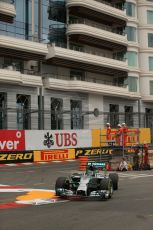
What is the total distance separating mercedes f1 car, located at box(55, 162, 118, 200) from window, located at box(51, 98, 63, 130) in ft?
90.4

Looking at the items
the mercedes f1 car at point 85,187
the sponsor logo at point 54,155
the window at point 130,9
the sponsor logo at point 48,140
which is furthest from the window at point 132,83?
the mercedes f1 car at point 85,187

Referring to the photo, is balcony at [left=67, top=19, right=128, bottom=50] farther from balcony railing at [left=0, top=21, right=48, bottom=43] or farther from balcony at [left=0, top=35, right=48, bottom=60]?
balcony at [left=0, top=35, right=48, bottom=60]

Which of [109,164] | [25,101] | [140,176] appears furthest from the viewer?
[25,101]

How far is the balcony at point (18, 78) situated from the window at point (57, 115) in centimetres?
346

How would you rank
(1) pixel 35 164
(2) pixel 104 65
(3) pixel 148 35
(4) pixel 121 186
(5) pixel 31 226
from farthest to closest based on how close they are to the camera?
(3) pixel 148 35
(2) pixel 104 65
(1) pixel 35 164
(4) pixel 121 186
(5) pixel 31 226

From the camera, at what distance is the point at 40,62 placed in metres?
45.9

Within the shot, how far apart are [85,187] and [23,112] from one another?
89.5ft

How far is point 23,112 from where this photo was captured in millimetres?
39656

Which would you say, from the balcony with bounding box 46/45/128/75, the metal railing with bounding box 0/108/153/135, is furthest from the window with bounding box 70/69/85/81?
the metal railing with bounding box 0/108/153/135

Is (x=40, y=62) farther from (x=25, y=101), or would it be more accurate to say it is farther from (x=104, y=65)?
(x=104, y=65)

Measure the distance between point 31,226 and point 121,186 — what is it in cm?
890

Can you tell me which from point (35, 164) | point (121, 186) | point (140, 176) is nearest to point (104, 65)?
point (35, 164)

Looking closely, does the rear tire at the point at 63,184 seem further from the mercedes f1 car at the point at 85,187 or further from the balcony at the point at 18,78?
the balcony at the point at 18,78

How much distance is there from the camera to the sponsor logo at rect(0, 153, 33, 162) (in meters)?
31.8
